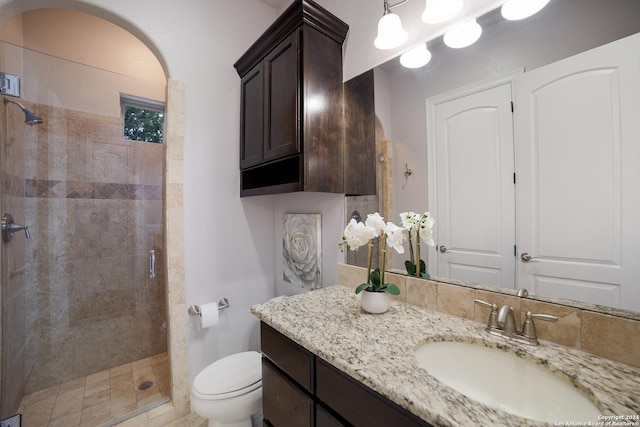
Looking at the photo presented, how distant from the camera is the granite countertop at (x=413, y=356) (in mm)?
505

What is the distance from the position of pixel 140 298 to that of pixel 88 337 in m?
0.40

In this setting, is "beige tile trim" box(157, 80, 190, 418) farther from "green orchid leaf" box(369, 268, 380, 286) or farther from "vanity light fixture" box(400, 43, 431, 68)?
"vanity light fixture" box(400, 43, 431, 68)

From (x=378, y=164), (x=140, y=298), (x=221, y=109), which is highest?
(x=221, y=109)

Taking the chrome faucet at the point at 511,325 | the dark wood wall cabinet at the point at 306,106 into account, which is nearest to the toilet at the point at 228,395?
the dark wood wall cabinet at the point at 306,106

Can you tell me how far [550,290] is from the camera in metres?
0.80

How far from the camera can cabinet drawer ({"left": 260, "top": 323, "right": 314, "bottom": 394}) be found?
2.64 ft

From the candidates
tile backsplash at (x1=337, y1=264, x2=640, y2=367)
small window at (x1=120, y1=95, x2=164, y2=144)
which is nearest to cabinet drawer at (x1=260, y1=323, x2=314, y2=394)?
tile backsplash at (x1=337, y1=264, x2=640, y2=367)

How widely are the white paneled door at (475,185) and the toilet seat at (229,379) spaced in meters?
1.08

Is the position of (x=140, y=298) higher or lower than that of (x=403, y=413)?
lower

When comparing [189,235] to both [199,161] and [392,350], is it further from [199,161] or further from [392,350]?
[392,350]

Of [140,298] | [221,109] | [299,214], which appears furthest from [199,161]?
[140,298]

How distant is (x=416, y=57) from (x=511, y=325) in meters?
1.14

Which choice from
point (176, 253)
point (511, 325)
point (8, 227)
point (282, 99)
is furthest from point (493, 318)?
point (8, 227)

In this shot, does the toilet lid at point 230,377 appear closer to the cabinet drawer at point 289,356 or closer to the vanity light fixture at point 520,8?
the cabinet drawer at point 289,356
